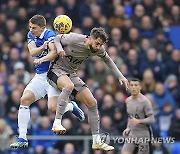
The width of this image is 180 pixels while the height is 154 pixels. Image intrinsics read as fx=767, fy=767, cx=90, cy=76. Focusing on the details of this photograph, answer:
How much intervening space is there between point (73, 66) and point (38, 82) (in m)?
0.75

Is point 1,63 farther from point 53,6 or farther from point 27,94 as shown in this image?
point 27,94

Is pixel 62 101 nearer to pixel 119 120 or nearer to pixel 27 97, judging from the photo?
pixel 27 97

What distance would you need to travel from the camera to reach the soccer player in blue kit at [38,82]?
1373 centimetres

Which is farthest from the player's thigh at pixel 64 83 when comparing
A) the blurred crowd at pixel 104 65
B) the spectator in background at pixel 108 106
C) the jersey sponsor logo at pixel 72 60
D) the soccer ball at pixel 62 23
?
the spectator in background at pixel 108 106

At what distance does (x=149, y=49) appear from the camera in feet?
68.4

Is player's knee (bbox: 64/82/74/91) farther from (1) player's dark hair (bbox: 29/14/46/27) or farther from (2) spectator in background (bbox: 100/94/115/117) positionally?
(2) spectator in background (bbox: 100/94/115/117)

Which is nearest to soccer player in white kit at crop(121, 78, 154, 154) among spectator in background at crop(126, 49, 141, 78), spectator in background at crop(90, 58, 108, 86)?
spectator in background at crop(90, 58, 108, 86)

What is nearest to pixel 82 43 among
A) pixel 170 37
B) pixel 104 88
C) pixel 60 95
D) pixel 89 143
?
pixel 60 95

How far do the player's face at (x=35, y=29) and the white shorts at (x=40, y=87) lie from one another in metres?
0.81

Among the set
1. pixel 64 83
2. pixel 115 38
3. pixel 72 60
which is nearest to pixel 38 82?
pixel 64 83

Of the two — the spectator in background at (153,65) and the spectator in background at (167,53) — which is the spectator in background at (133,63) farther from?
the spectator in background at (167,53)

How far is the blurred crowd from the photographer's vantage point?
61.2 ft

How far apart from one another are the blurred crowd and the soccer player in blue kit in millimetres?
3948

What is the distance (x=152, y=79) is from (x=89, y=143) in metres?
2.94
